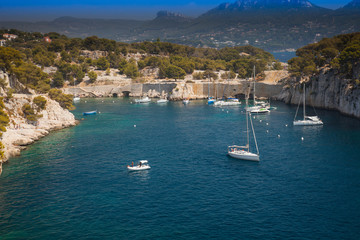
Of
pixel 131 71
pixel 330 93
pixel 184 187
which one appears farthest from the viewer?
pixel 131 71

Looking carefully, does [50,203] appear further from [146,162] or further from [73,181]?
[146,162]

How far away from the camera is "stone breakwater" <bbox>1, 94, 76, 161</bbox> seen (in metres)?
69.7

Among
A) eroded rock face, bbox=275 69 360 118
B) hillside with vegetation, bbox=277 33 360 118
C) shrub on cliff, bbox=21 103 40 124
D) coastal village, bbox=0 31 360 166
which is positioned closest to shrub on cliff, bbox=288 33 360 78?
hillside with vegetation, bbox=277 33 360 118

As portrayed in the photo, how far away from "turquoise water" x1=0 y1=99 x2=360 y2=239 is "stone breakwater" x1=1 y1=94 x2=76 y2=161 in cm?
298

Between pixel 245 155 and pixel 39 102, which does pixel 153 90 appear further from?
pixel 245 155

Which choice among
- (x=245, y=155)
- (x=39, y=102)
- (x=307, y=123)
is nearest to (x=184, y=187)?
(x=245, y=155)

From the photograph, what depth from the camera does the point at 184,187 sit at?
5044 centimetres

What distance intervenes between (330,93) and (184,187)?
79.5 m

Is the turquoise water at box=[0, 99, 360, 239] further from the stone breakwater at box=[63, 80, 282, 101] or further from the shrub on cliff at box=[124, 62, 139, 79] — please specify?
the shrub on cliff at box=[124, 62, 139, 79]

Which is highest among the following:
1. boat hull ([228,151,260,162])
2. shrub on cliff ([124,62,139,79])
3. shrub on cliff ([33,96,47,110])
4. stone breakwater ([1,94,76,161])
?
shrub on cliff ([124,62,139,79])

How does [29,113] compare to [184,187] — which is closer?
[184,187]

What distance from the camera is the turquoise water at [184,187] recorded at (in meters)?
39.0

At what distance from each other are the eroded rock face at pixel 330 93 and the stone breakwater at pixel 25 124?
76372 mm

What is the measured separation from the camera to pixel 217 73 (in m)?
180
